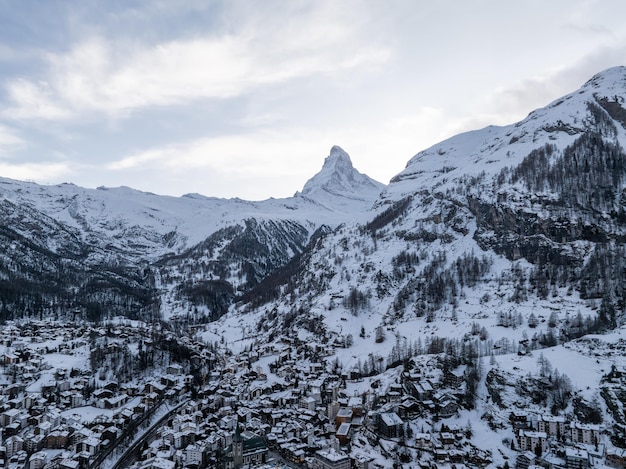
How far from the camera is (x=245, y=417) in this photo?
62562mm

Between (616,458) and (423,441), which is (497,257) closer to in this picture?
(423,441)

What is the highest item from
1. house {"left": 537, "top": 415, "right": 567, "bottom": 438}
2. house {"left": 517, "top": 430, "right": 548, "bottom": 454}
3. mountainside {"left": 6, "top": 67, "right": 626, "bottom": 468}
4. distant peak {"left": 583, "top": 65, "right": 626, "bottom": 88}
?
distant peak {"left": 583, "top": 65, "right": 626, "bottom": 88}

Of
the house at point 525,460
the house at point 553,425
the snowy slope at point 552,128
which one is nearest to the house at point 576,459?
the house at point 525,460

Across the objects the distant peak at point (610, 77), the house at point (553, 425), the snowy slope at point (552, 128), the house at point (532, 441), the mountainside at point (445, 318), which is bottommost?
the house at point (532, 441)

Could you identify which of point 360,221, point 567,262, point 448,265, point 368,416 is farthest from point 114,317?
point 567,262

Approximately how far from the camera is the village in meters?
48.9

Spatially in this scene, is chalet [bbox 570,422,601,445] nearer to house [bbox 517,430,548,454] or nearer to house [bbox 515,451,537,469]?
house [bbox 517,430,548,454]

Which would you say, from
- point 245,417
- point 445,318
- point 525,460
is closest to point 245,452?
point 245,417

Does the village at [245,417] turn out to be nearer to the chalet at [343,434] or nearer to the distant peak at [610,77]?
the chalet at [343,434]

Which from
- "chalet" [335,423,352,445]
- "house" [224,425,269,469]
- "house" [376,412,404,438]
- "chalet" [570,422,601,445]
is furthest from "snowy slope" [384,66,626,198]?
"house" [224,425,269,469]

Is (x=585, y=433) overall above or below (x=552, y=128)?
below

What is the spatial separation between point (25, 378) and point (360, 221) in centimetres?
10368

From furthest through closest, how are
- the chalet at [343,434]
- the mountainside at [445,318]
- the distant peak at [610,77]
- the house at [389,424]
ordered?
the distant peak at [610,77], the chalet at [343,434], the house at [389,424], the mountainside at [445,318]

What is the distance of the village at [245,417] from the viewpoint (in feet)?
161
